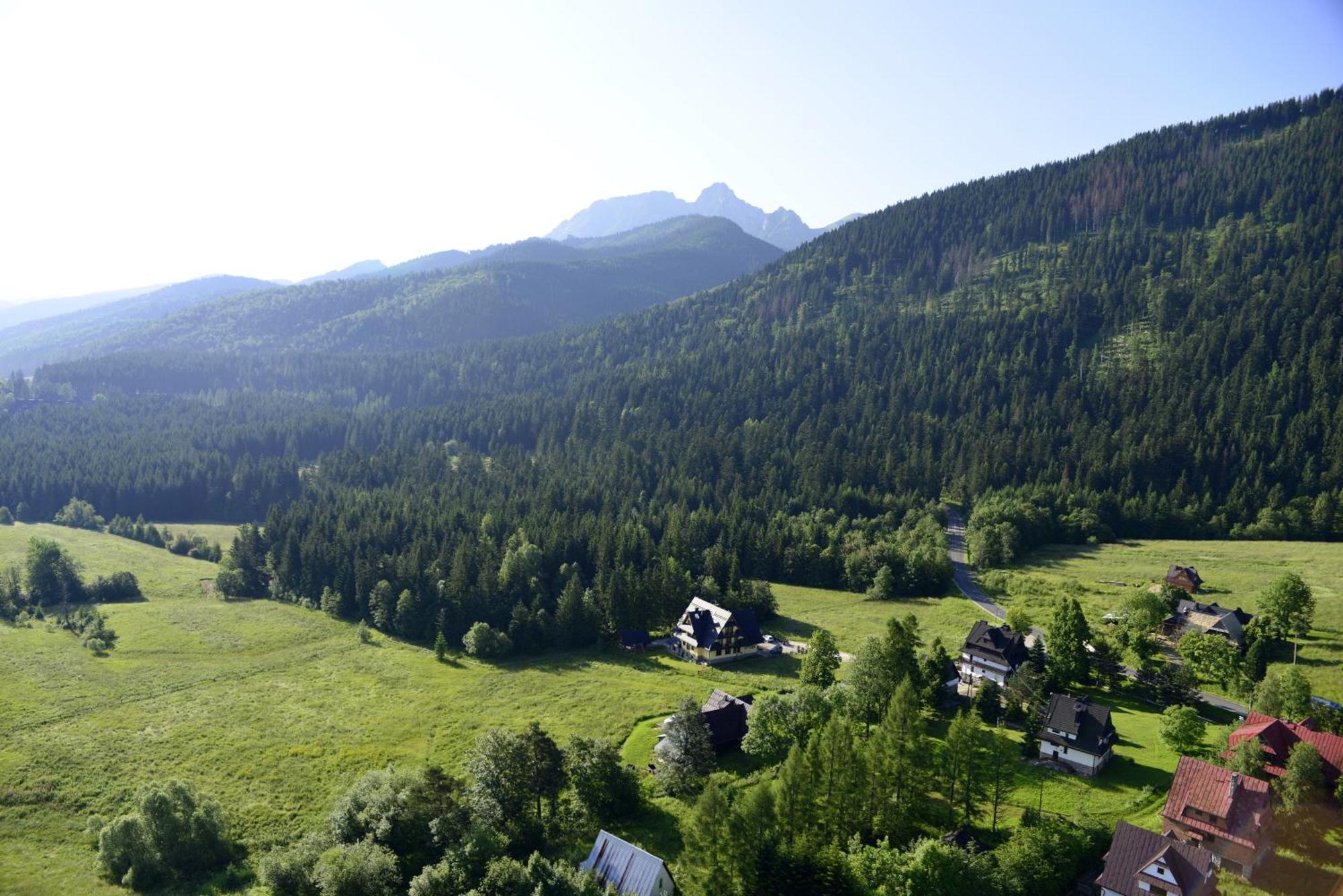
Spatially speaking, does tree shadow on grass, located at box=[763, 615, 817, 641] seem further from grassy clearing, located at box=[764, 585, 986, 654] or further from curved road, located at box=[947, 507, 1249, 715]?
curved road, located at box=[947, 507, 1249, 715]

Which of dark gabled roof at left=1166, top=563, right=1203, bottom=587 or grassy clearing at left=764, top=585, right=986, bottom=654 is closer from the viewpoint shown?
grassy clearing at left=764, top=585, right=986, bottom=654

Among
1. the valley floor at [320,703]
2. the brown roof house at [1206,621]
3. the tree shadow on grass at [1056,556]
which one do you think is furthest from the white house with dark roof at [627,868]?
the tree shadow on grass at [1056,556]

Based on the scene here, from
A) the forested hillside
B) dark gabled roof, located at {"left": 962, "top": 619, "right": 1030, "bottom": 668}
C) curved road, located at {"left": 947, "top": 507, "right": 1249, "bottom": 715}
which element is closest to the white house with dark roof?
dark gabled roof, located at {"left": 962, "top": 619, "right": 1030, "bottom": 668}

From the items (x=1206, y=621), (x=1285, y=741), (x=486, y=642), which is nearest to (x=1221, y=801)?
(x=1285, y=741)

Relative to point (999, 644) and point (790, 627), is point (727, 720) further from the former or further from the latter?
point (790, 627)

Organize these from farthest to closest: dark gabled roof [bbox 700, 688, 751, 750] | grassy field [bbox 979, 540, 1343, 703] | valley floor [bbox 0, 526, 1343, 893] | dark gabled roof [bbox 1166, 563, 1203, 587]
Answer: dark gabled roof [bbox 1166, 563, 1203, 587] → grassy field [bbox 979, 540, 1343, 703] → dark gabled roof [bbox 700, 688, 751, 750] → valley floor [bbox 0, 526, 1343, 893]

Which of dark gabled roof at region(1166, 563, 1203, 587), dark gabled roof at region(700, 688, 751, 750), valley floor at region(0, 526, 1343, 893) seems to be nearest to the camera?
valley floor at region(0, 526, 1343, 893)
